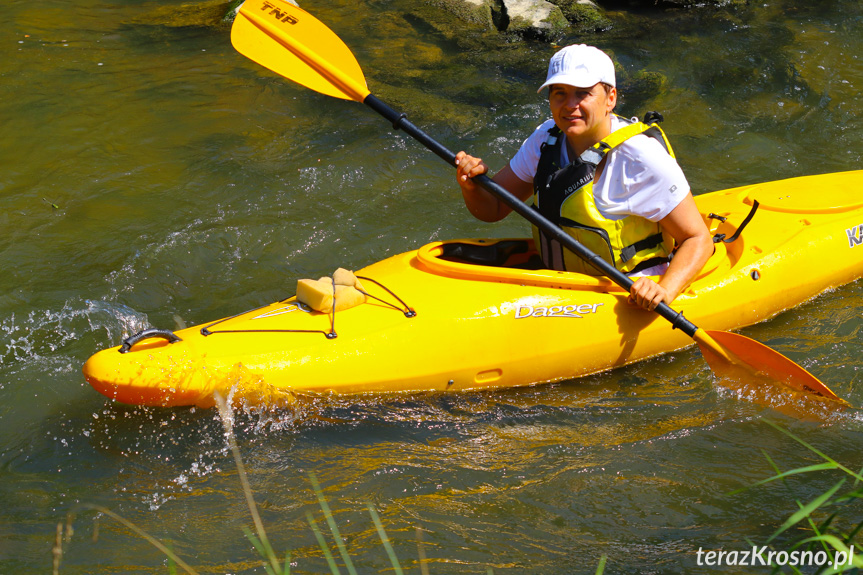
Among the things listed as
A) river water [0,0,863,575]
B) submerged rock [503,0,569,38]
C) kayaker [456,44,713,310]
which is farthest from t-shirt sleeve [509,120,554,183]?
submerged rock [503,0,569,38]

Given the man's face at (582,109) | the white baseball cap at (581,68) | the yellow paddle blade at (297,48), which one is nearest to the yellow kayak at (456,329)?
the man's face at (582,109)

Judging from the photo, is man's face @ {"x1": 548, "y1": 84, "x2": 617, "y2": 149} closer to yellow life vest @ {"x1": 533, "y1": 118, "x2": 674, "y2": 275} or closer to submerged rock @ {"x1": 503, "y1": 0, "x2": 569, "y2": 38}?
yellow life vest @ {"x1": 533, "y1": 118, "x2": 674, "y2": 275}

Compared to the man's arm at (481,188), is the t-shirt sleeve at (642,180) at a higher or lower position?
higher

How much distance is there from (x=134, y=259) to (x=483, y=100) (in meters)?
2.88

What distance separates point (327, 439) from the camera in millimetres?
2779

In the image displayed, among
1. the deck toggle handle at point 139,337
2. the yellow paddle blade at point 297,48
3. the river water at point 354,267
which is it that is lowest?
the river water at point 354,267

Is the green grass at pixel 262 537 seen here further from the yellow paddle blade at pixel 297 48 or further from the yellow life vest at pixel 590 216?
the yellow paddle blade at pixel 297 48

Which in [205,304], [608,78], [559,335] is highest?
[608,78]

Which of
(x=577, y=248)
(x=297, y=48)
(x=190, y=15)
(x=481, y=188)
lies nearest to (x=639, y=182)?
(x=577, y=248)

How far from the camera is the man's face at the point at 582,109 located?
8.98ft

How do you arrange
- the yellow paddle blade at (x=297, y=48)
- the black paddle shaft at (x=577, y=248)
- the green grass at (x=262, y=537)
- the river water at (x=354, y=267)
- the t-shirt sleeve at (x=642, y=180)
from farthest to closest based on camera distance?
the yellow paddle blade at (x=297, y=48)
the black paddle shaft at (x=577, y=248)
the t-shirt sleeve at (x=642, y=180)
the river water at (x=354, y=267)
the green grass at (x=262, y=537)

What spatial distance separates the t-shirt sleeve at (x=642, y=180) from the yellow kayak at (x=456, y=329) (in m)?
0.36

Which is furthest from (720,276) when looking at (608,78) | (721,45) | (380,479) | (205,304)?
(721,45)

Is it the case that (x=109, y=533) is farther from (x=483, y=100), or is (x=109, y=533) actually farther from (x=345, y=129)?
(x=483, y=100)
